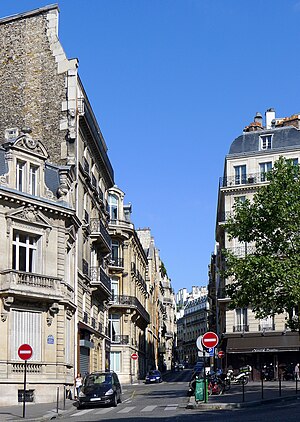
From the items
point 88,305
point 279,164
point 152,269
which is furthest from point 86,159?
point 152,269

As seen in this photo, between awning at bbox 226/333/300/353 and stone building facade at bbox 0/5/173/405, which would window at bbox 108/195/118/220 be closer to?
stone building facade at bbox 0/5/173/405

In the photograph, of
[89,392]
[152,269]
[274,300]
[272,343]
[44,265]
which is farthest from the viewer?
[152,269]

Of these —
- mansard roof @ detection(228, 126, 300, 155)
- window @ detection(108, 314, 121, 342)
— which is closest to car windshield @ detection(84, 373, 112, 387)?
window @ detection(108, 314, 121, 342)

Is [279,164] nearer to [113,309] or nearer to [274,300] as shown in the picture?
[274,300]

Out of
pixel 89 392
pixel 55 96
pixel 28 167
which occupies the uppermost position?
pixel 55 96

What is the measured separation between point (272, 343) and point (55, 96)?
28.1 m

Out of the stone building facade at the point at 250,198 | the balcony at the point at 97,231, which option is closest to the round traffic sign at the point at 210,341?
the balcony at the point at 97,231

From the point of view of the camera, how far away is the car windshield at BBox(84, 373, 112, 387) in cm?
3128

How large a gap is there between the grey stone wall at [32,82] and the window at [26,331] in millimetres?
9857

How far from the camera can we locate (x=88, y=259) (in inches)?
1704

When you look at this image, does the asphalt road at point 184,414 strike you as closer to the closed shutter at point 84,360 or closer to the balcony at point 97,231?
the closed shutter at point 84,360

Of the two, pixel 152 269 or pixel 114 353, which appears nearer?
pixel 114 353

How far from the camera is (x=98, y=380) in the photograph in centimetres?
3131

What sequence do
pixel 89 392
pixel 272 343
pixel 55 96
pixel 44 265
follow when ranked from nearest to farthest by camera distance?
pixel 89 392 → pixel 44 265 → pixel 55 96 → pixel 272 343
